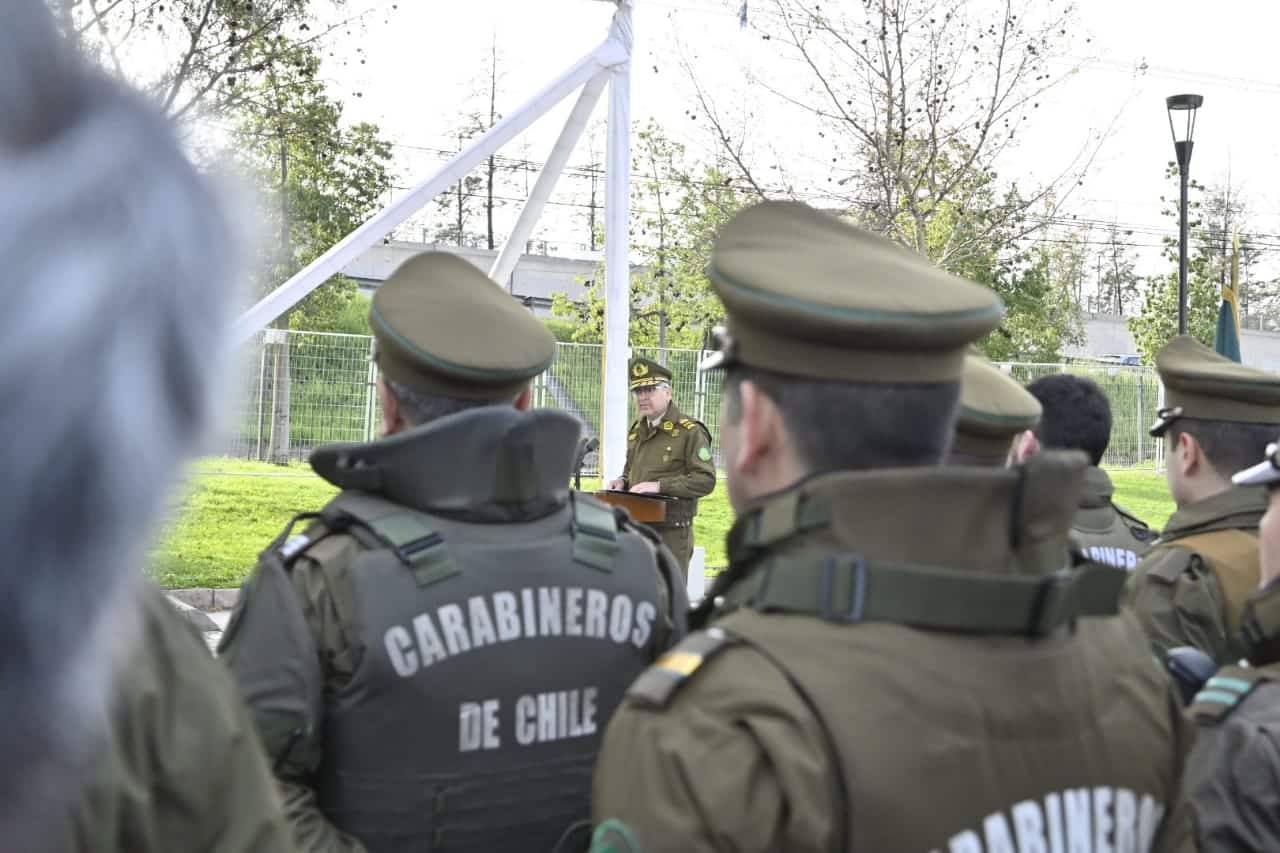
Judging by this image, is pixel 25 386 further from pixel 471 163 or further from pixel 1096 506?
pixel 471 163

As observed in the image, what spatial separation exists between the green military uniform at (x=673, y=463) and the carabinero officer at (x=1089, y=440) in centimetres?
449

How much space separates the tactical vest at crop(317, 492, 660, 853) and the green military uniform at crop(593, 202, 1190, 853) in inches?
31.5

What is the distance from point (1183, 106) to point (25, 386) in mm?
15423

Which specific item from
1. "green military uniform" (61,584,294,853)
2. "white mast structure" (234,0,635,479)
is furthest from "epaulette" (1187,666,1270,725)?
"white mast structure" (234,0,635,479)

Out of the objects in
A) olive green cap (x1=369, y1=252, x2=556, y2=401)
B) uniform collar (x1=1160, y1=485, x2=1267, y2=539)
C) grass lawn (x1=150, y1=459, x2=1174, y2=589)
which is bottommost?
grass lawn (x1=150, y1=459, x2=1174, y2=589)

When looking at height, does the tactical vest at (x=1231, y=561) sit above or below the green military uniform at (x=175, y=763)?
below

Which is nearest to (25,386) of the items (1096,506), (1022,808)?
(1022,808)

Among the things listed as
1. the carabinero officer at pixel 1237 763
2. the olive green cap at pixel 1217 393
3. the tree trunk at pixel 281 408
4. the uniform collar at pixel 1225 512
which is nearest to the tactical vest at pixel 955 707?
the carabinero officer at pixel 1237 763

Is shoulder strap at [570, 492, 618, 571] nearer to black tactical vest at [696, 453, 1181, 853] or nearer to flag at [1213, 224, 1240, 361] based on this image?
black tactical vest at [696, 453, 1181, 853]

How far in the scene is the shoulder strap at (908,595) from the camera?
1.50 metres

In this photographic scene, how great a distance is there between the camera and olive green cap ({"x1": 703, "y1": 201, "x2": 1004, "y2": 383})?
5.24 feet

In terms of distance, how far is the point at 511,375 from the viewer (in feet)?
8.92

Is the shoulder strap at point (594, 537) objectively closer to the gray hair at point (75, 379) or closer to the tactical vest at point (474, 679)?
the tactical vest at point (474, 679)

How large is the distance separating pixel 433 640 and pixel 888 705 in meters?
1.11
